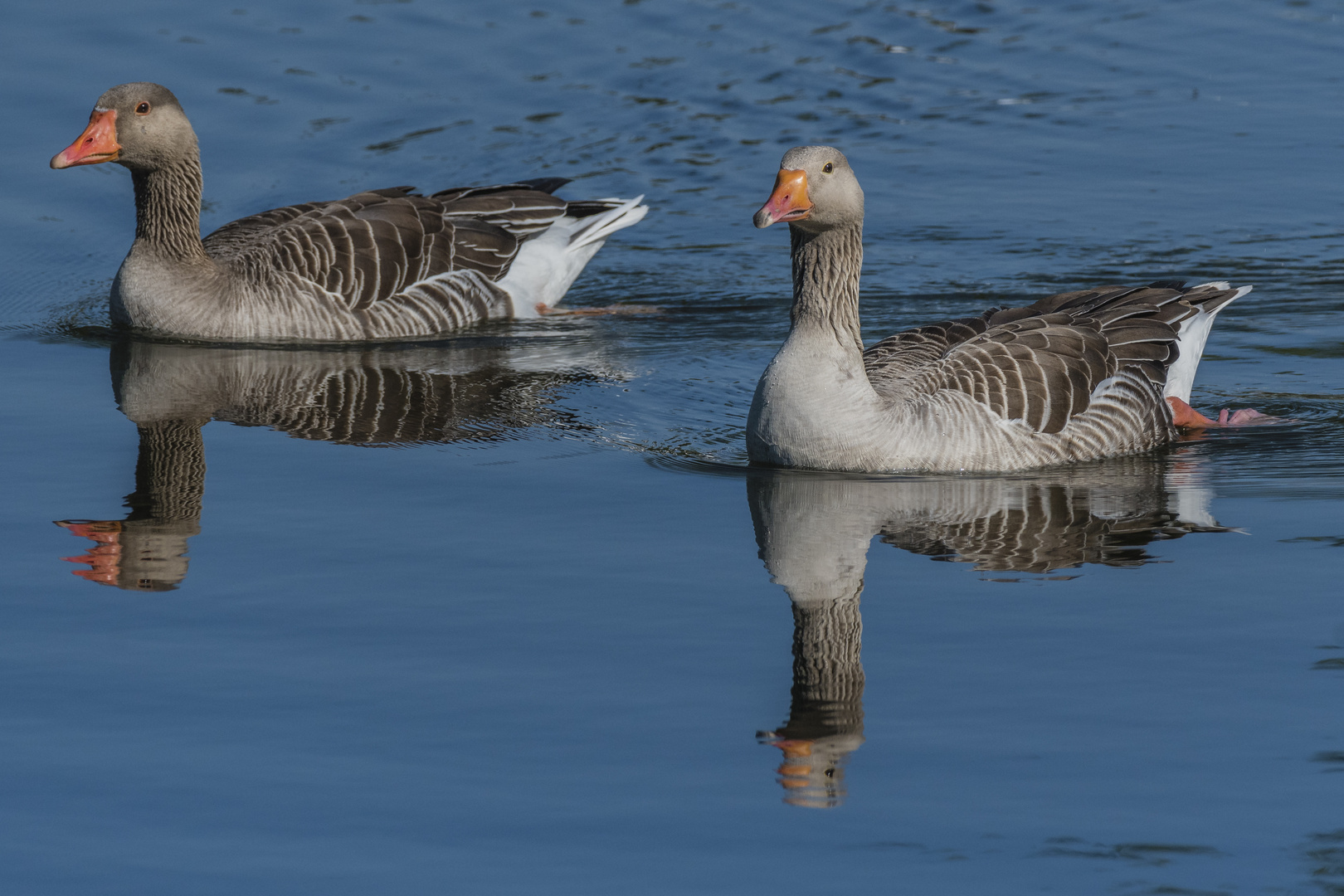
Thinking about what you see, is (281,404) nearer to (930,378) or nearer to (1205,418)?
(930,378)

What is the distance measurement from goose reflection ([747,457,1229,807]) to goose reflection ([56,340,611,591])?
2.61 metres

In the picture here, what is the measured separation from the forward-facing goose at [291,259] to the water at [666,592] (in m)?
0.35

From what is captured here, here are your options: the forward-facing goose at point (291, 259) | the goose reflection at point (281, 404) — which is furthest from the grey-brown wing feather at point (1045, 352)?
the forward-facing goose at point (291, 259)

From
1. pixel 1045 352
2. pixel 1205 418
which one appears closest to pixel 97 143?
pixel 1045 352

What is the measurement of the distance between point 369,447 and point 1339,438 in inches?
238

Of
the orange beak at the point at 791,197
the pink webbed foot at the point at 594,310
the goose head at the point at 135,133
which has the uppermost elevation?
the goose head at the point at 135,133

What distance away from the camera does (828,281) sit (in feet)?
31.4

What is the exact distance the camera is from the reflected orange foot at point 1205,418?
1127cm

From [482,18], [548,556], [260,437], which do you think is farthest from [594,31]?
[548,556]

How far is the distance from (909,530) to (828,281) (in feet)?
5.03

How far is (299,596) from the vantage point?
7949 millimetres

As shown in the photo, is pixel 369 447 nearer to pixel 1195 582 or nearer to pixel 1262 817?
pixel 1195 582

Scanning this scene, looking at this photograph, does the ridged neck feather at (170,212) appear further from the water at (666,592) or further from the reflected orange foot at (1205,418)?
the reflected orange foot at (1205,418)

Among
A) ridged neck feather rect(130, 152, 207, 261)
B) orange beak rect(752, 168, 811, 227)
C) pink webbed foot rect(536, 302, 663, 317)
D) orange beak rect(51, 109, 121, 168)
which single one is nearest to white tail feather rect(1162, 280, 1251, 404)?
orange beak rect(752, 168, 811, 227)
